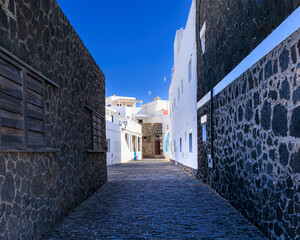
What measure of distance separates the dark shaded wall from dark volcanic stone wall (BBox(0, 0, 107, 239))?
3.70 meters

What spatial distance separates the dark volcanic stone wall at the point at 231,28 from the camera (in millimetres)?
3910

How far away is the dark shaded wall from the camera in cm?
331

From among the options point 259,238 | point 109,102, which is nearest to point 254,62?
point 259,238

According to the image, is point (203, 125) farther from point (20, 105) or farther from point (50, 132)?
point (20, 105)

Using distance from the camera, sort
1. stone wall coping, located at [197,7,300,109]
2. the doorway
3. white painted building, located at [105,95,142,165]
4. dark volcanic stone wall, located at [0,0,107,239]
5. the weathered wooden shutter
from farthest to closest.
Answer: the doorway < white painted building, located at [105,95,142,165] < the weathered wooden shutter < dark volcanic stone wall, located at [0,0,107,239] < stone wall coping, located at [197,7,300,109]

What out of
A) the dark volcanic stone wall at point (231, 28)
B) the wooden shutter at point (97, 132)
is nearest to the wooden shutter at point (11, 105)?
the dark volcanic stone wall at point (231, 28)

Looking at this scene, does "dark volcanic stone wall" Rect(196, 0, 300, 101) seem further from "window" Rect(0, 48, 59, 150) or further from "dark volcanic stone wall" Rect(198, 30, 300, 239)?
"window" Rect(0, 48, 59, 150)

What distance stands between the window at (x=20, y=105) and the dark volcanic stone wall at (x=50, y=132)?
0.55 feet

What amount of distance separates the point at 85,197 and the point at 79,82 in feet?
10.5

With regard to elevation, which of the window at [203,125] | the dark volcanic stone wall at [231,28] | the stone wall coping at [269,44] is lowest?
the window at [203,125]

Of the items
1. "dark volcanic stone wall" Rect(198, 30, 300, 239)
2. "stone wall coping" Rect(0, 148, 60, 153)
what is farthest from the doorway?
"stone wall coping" Rect(0, 148, 60, 153)

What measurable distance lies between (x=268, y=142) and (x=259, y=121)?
49 cm

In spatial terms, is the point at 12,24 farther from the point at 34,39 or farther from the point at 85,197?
the point at 85,197

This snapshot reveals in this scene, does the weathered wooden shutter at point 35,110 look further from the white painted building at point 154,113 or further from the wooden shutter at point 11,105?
the white painted building at point 154,113
